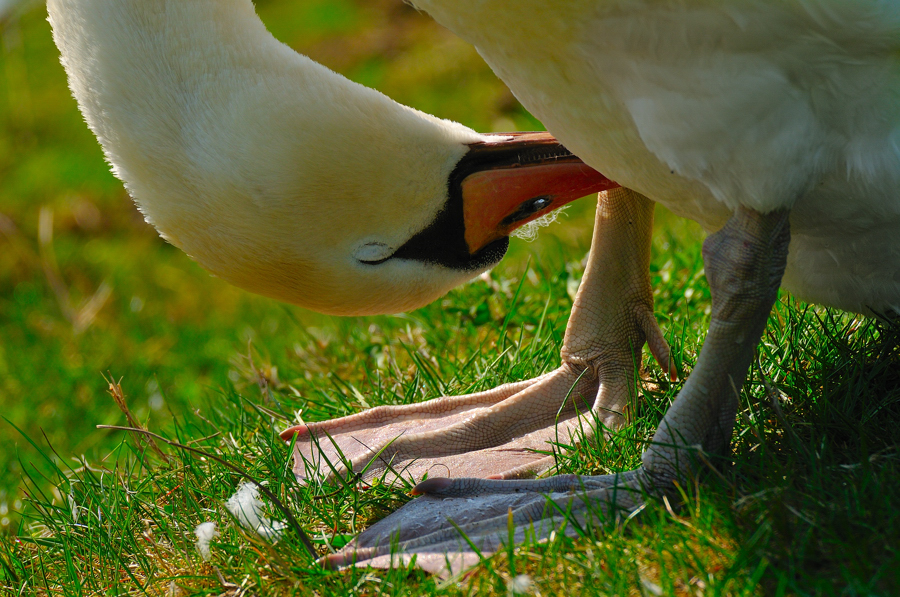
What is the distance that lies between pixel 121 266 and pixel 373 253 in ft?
23.2

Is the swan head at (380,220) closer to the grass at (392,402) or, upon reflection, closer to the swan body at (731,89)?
the swan body at (731,89)

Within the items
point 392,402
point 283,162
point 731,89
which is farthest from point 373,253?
point 731,89

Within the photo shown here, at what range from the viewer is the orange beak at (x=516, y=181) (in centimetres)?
318

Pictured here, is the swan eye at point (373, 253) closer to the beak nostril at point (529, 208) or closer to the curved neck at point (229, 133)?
the curved neck at point (229, 133)

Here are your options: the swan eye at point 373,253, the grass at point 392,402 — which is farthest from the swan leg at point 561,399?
the swan eye at point 373,253

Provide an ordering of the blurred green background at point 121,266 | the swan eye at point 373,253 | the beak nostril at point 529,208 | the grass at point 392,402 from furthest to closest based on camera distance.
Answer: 1. the blurred green background at point 121,266
2. the beak nostril at point 529,208
3. the swan eye at point 373,253
4. the grass at point 392,402

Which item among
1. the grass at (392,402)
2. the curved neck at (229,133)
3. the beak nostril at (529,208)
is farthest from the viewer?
the beak nostril at (529,208)

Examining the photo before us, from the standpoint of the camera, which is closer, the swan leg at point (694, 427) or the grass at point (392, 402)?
the grass at point (392, 402)

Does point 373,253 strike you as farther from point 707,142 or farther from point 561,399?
point 707,142

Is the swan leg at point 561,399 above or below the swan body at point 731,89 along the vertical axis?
below

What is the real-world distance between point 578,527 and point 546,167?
134 centimetres

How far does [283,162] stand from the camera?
9.59 ft

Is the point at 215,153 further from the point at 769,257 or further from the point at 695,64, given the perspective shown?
the point at 769,257

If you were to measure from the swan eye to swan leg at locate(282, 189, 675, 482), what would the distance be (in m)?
0.66
